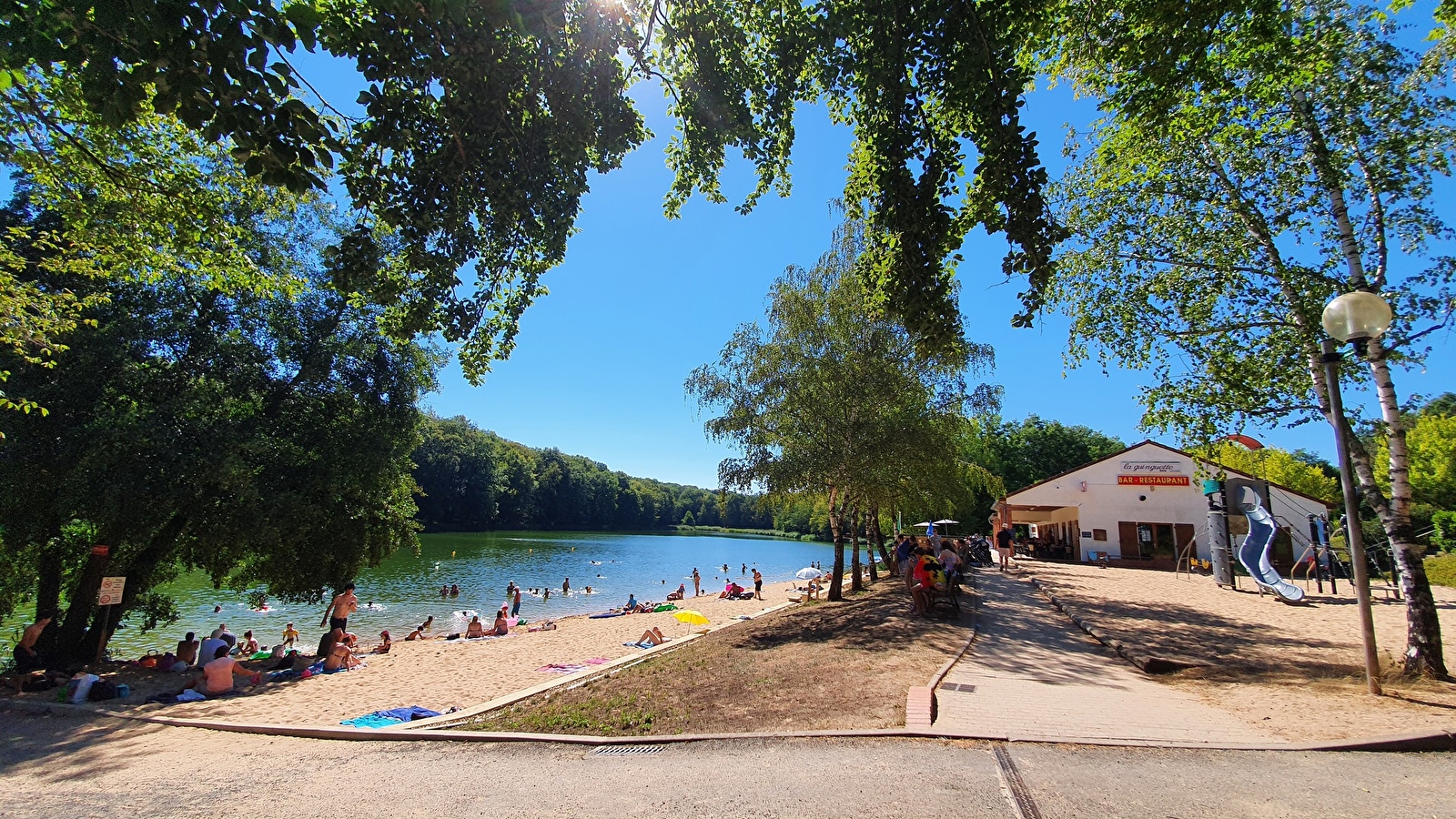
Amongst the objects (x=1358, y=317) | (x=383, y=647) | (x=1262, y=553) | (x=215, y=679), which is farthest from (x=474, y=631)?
(x=1262, y=553)

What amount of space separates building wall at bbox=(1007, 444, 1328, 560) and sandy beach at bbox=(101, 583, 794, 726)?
1929cm

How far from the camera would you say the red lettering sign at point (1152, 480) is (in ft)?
89.8

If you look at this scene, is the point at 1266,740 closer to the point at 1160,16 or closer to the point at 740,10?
the point at 1160,16

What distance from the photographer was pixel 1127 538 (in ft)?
92.7

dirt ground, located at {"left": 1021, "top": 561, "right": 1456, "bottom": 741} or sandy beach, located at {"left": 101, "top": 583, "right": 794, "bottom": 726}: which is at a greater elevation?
dirt ground, located at {"left": 1021, "top": 561, "right": 1456, "bottom": 741}

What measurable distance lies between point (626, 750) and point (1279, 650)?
32.4 ft

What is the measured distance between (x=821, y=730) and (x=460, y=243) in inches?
208

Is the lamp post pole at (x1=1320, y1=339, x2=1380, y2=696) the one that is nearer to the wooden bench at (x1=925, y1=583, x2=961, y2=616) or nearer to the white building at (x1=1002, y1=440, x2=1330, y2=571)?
the wooden bench at (x1=925, y1=583, x2=961, y2=616)

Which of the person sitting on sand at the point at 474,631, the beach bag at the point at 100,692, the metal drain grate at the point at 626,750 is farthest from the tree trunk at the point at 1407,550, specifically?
the person sitting on sand at the point at 474,631

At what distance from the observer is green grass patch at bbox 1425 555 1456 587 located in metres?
19.7

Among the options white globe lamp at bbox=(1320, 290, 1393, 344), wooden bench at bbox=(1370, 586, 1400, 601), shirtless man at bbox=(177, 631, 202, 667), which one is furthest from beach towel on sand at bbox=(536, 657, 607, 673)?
wooden bench at bbox=(1370, 586, 1400, 601)

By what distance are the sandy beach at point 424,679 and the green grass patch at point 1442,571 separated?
23.6 m

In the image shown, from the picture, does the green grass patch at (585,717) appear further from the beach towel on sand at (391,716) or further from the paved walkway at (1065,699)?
the paved walkway at (1065,699)

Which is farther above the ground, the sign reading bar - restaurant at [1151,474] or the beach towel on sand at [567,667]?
the sign reading bar - restaurant at [1151,474]
